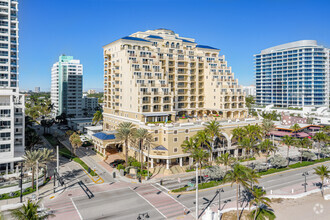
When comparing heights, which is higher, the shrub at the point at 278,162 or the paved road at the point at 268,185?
the shrub at the point at 278,162

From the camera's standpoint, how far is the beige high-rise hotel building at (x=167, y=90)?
78.3 meters

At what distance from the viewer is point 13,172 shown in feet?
220

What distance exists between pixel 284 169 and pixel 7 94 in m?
83.5

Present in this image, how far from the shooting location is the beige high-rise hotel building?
78256mm

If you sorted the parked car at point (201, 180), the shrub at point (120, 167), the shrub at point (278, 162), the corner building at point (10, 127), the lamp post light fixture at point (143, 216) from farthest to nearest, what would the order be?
the shrub at point (278, 162) → the shrub at point (120, 167) → the corner building at point (10, 127) → the parked car at point (201, 180) → the lamp post light fixture at point (143, 216)

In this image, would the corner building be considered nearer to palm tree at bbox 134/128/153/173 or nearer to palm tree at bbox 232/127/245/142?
palm tree at bbox 134/128/153/173

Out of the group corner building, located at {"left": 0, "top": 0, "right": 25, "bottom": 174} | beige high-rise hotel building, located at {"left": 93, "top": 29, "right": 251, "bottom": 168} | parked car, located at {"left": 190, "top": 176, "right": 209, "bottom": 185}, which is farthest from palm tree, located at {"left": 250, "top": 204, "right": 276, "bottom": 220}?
corner building, located at {"left": 0, "top": 0, "right": 25, "bottom": 174}

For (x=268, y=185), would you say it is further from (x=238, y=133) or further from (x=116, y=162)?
(x=116, y=162)

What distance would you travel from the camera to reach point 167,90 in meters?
89.8

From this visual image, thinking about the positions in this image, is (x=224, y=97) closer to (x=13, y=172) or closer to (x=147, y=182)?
(x=147, y=182)

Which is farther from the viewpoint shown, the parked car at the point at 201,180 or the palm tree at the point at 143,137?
the palm tree at the point at 143,137

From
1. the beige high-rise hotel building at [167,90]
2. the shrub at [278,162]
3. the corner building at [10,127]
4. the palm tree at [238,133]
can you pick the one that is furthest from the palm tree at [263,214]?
the corner building at [10,127]

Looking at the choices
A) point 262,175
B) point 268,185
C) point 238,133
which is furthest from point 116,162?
point 268,185

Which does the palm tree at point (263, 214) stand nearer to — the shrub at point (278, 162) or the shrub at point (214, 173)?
the shrub at point (214, 173)
